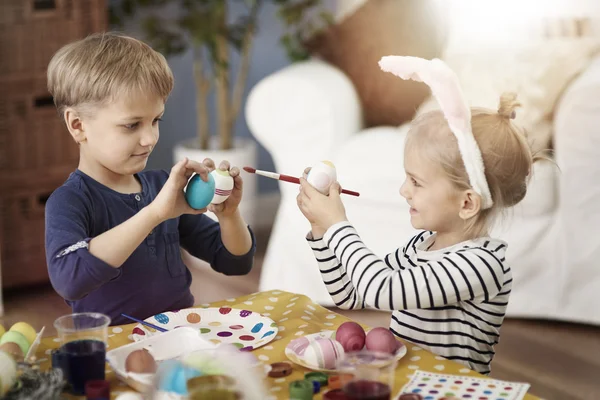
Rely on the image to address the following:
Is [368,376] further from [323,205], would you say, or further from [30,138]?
[30,138]

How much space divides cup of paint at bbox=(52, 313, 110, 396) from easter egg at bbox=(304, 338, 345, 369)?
279mm

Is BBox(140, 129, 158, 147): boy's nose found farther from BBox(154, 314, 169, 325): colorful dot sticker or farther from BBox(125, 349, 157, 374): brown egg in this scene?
BBox(125, 349, 157, 374): brown egg

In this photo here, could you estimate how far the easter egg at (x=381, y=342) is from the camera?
1.20 metres

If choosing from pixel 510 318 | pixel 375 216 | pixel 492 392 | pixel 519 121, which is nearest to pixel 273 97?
pixel 375 216

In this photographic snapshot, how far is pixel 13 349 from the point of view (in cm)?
115

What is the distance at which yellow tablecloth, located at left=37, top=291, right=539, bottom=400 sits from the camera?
1.14m

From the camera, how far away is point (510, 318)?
2.89m

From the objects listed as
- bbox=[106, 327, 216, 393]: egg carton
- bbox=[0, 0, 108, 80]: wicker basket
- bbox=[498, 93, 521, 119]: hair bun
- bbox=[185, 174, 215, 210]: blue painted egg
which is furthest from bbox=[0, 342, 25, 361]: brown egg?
bbox=[0, 0, 108, 80]: wicker basket

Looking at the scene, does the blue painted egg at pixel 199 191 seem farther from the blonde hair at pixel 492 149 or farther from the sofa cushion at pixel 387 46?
the sofa cushion at pixel 387 46

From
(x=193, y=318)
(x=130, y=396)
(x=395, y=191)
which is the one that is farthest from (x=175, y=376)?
(x=395, y=191)

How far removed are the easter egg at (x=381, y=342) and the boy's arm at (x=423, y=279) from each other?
0.07 meters

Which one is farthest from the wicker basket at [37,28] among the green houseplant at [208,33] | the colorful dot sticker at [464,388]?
the colorful dot sticker at [464,388]

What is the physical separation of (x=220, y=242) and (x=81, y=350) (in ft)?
1.91

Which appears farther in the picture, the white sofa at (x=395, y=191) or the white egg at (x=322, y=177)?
the white sofa at (x=395, y=191)
